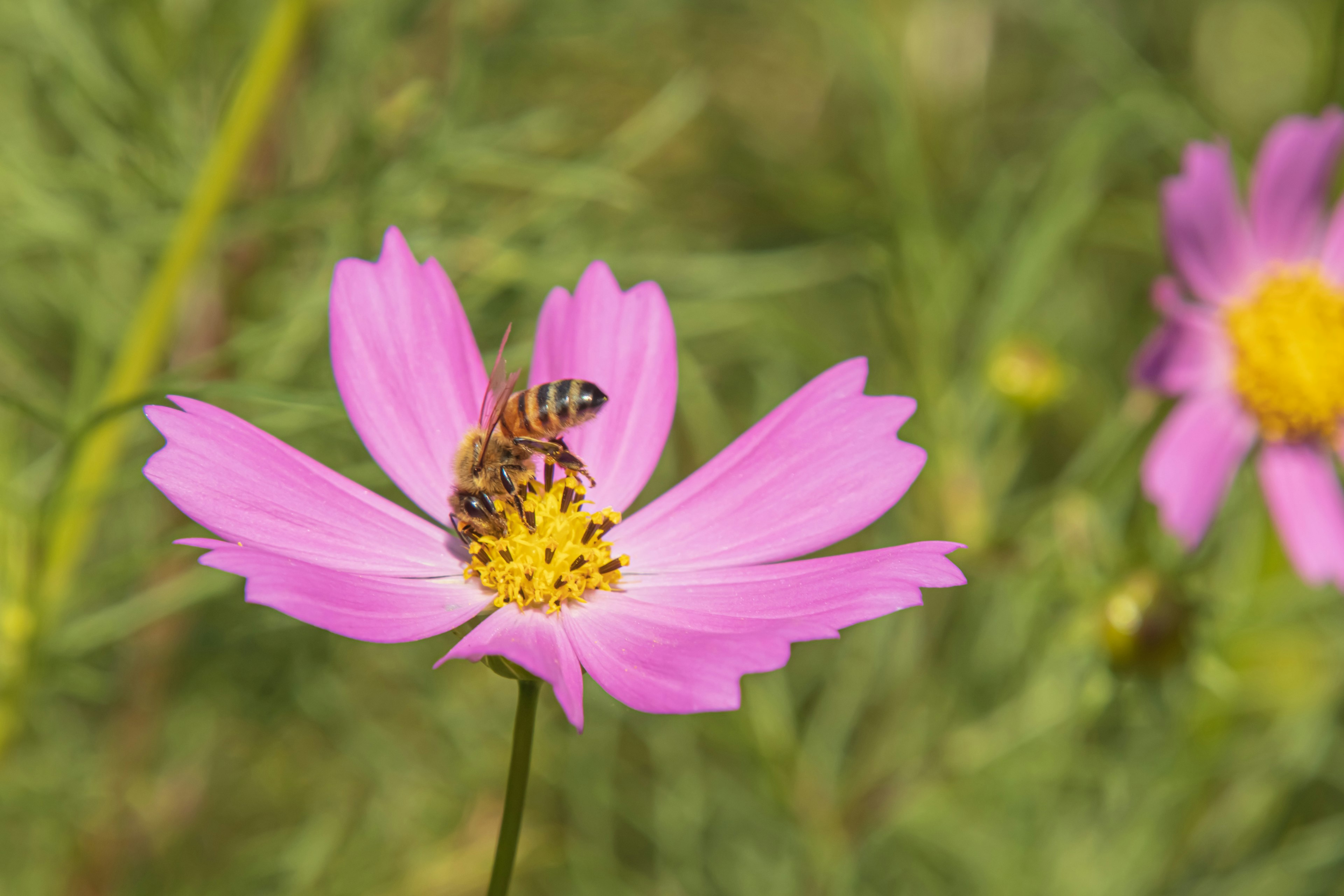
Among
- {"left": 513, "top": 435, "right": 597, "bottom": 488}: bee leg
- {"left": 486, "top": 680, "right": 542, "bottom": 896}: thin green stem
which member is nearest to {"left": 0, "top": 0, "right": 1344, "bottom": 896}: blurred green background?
{"left": 513, "top": 435, "right": 597, "bottom": 488}: bee leg

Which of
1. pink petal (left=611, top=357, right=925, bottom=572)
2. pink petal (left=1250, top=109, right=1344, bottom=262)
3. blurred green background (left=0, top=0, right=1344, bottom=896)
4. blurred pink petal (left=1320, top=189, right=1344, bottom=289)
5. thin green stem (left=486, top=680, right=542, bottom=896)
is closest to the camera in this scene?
thin green stem (left=486, top=680, right=542, bottom=896)

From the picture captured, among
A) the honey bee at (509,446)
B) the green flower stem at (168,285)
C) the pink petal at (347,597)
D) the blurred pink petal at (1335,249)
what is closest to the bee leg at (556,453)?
the honey bee at (509,446)

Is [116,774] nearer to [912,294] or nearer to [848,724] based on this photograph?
[848,724]

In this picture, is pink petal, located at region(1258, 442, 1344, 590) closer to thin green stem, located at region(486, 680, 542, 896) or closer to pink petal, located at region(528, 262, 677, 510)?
pink petal, located at region(528, 262, 677, 510)

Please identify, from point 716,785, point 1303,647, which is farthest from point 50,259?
point 1303,647

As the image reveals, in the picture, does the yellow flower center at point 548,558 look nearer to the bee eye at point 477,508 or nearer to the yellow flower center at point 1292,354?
the bee eye at point 477,508

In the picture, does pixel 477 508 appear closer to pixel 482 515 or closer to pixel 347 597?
pixel 482 515
